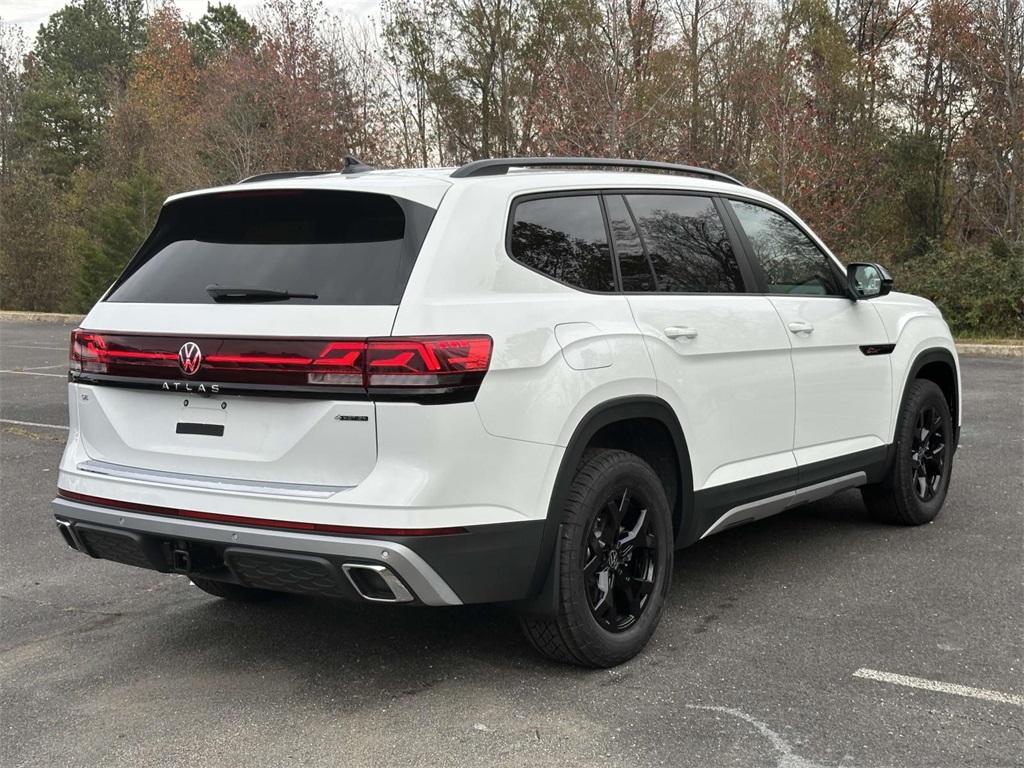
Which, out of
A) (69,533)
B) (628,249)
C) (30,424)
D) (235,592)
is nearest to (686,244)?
(628,249)

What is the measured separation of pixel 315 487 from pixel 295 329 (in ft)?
1.63

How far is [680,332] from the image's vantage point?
13.8 ft

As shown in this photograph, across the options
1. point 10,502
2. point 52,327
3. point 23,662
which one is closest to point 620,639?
point 23,662

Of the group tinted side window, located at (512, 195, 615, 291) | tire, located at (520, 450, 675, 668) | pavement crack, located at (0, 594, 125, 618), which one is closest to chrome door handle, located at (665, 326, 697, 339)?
tinted side window, located at (512, 195, 615, 291)

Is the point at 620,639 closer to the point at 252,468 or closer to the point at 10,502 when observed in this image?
the point at 252,468

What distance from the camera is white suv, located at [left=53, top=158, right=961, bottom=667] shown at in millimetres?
3301

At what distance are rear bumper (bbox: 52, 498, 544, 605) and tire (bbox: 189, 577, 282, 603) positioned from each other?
1.04m

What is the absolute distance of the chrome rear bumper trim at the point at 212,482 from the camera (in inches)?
132

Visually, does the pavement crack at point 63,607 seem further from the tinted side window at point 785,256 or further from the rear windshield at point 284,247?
the tinted side window at point 785,256

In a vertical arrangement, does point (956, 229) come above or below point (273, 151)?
below

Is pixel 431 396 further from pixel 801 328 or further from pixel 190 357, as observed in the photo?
pixel 801 328

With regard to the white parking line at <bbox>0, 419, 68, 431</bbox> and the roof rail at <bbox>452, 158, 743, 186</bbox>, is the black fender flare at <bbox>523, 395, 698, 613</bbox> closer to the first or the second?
the roof rail at <bbox>452, 158, 743, 186</bbox>

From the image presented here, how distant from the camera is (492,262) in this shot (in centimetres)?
359

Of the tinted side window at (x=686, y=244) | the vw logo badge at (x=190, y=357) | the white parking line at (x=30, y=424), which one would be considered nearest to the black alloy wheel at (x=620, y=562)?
the tinted side window at (x=686, y=244)
